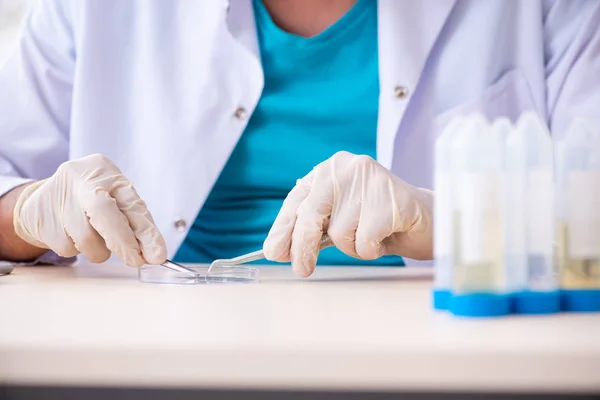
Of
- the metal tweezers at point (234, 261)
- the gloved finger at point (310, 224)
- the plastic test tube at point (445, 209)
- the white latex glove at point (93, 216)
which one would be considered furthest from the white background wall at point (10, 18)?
the plastic test tube at point (445, 209)

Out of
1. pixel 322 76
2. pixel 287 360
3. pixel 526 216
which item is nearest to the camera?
pixel 287 360

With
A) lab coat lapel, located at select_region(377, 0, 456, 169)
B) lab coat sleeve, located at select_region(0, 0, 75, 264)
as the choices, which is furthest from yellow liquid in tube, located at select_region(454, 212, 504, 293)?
lab coat sleeve, located at select_region(0, 0, 75, 264)

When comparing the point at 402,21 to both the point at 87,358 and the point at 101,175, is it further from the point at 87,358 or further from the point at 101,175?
the point at 87,358

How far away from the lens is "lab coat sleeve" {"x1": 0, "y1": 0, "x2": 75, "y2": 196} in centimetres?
124

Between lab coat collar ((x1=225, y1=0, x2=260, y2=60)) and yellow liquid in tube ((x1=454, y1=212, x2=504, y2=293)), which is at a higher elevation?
lab coat collar ((x1=225, y1=0, x2=260, y2=60))

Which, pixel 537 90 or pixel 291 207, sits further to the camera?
pixel 537 90

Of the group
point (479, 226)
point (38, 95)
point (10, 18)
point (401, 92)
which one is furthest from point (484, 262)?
point (10, 18)

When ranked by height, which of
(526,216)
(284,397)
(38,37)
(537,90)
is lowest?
(284,397)

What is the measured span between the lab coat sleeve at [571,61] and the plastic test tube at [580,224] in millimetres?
662

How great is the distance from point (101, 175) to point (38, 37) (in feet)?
1.90

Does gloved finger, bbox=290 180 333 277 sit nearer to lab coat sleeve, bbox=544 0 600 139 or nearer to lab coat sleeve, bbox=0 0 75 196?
lab coat sleeve, bbox=544 0 600 139

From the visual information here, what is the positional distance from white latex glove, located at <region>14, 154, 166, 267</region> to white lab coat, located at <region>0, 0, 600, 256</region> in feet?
1.11

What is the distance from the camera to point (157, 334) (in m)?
0.43

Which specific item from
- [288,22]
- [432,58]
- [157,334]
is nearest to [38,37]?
[288,22]
